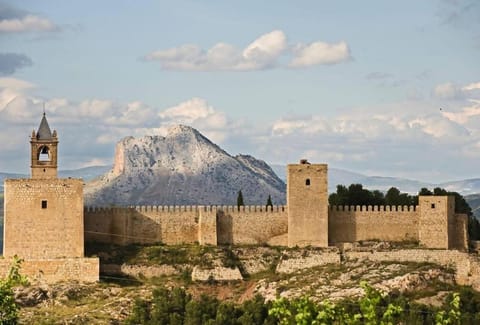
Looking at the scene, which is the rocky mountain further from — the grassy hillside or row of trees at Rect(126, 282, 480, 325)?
row of trees at Rect(126, 282, 480, 325)

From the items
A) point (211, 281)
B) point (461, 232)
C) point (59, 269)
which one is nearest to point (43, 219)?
point (59, 269)

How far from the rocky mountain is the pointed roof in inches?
3214

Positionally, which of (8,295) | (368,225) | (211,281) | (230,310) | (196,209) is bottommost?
(230,310)

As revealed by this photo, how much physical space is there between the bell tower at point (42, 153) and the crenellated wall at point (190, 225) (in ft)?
10.2

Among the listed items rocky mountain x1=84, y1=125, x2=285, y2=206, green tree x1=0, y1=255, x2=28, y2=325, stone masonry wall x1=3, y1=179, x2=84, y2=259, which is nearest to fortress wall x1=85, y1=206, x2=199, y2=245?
stone masonry wall x1=3, y1=179, x2=84, y2=259

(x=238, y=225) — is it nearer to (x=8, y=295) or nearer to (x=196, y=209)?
(x=196, y=209)

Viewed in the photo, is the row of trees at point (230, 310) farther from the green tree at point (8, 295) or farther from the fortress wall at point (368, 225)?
the green tree at point (8, 295)

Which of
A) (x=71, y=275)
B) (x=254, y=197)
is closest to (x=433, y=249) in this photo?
(x=71, y=275)

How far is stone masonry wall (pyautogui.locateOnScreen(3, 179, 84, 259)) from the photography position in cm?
6769

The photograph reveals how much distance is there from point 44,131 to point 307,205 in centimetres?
1528

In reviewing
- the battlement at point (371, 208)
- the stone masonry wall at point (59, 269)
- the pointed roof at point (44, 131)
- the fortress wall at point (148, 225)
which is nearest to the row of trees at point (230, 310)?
the stone masonry wall at point (59, 269)

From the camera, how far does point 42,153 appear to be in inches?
2862

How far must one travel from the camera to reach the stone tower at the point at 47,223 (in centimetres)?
6725

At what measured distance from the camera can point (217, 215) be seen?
235 feet
